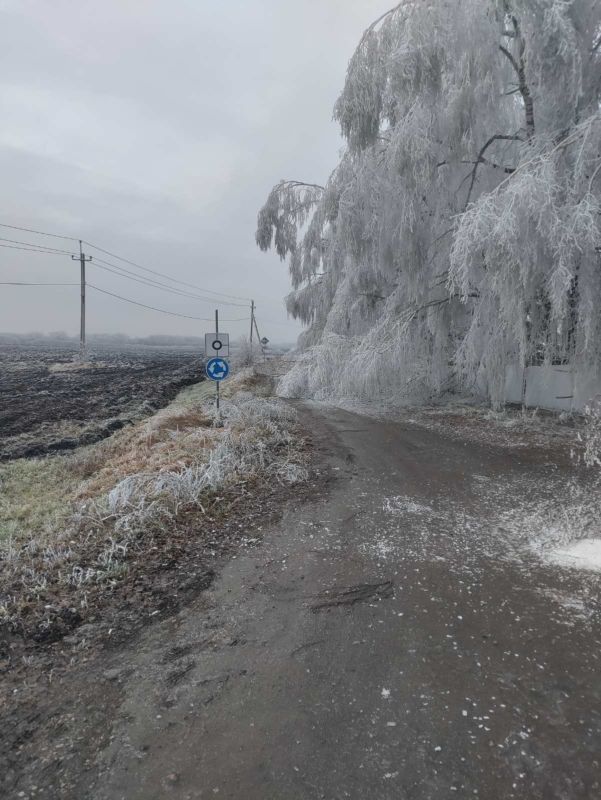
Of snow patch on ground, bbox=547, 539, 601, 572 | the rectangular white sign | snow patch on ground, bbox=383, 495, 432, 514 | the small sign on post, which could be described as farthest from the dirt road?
the rectangular white sign

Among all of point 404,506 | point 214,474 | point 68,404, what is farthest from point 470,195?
point 68,404

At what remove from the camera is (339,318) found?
1216 cm

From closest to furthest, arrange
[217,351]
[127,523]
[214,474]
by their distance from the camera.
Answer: [127,523]
[214,474]
[217,351]

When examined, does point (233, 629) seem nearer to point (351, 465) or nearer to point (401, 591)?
point (401, 591)

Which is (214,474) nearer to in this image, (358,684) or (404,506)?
(404,506)

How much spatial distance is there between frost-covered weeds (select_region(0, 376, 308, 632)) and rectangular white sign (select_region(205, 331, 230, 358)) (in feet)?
3.79

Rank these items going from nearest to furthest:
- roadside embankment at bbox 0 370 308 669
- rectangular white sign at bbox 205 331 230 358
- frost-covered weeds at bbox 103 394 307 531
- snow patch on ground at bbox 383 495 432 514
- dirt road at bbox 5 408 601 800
Answer: dirt road at bbox 5 408 601 800
roadside embankment at bbox 0 370 308 669
frost-covered weeds at bbox 103 394 307 531
snow patch on ground at bbox 383 495 432 514
rectangular white sign at bbox 205 331 230 358

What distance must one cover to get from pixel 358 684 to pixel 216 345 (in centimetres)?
675

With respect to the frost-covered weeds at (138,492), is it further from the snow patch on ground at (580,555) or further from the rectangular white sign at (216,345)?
the snow patch on ground at (580,555)

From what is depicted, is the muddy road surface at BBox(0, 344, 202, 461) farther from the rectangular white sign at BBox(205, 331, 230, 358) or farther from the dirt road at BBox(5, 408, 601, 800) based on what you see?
the dirt road at BBox(5, 408, 601, 800)

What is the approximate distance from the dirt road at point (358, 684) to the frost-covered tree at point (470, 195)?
158 inches

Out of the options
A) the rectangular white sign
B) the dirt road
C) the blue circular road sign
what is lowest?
the dirt road

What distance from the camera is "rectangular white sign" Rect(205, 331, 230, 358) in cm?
836

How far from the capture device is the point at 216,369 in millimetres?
8242
